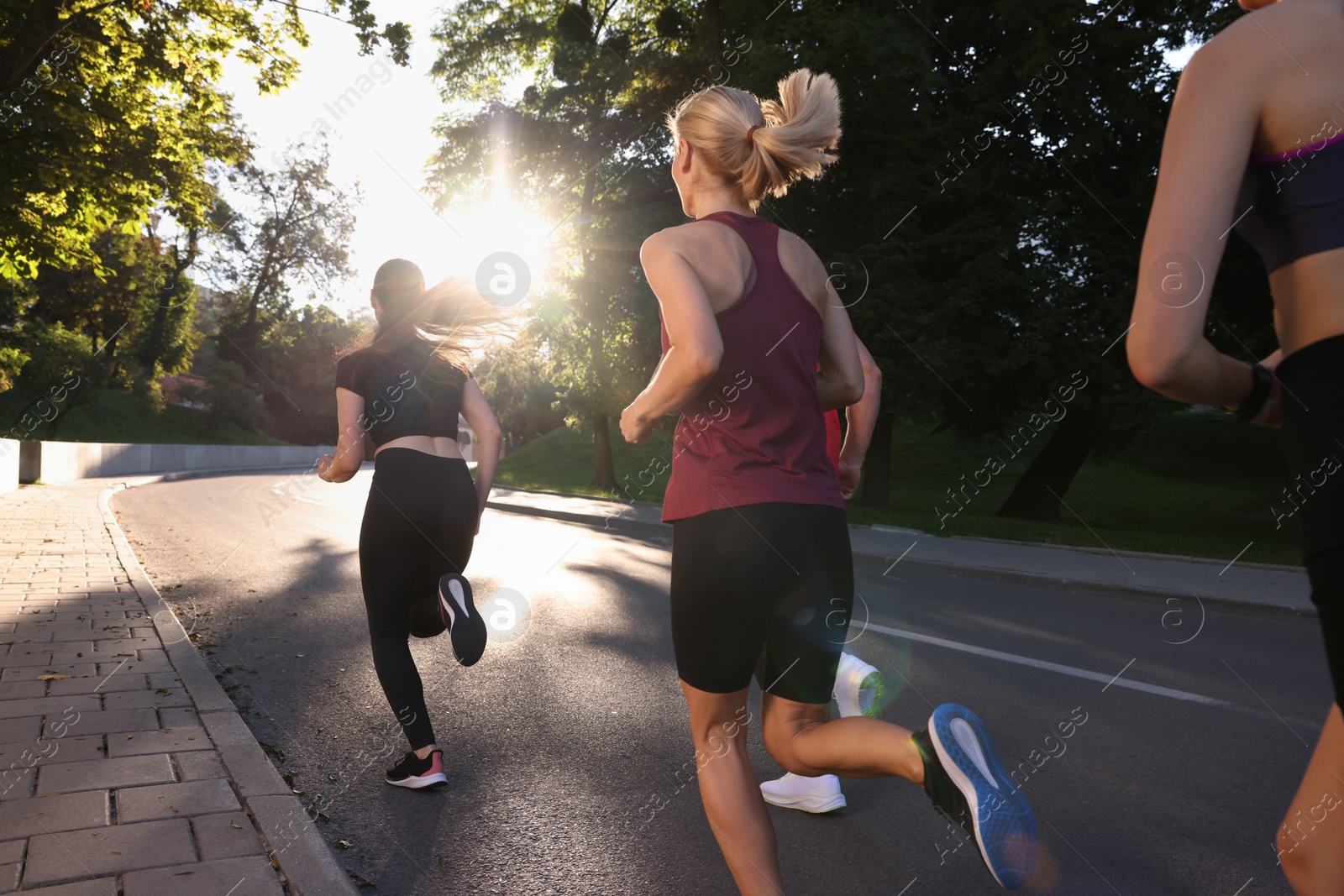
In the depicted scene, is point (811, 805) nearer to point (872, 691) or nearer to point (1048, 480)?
point (872, 691)

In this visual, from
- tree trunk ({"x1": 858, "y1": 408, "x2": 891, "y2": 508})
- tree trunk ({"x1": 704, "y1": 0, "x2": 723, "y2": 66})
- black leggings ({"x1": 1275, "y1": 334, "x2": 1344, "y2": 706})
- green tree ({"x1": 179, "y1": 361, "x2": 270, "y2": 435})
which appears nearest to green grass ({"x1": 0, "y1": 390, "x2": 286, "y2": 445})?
green tree ({"x1": 179, "y1": 361, "x2": 270, "y2": 435})

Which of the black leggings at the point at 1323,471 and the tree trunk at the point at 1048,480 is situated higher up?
the black leggings at the point at 1323,471

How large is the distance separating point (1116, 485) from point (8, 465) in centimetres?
3593

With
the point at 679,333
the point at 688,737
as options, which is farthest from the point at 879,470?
the point at 679,333

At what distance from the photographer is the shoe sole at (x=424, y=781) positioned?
3650mm

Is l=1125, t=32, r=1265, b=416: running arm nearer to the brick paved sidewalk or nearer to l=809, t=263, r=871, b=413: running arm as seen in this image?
l=809, t=263, r=871, b=413: running arm

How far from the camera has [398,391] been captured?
3.63 metres

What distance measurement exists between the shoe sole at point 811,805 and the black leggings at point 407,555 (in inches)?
54.1

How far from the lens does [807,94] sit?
84.9 inches

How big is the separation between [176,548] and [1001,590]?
9493mm

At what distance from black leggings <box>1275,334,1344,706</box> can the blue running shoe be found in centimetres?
65

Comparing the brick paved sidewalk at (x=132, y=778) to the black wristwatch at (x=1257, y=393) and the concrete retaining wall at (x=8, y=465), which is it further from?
the concrete retaining wall at (x=8, y=465)

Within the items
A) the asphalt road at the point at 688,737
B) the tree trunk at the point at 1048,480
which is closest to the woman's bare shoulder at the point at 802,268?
the asphalt road at the point at 688,737

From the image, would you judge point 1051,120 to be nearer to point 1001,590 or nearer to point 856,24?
point 856,24
